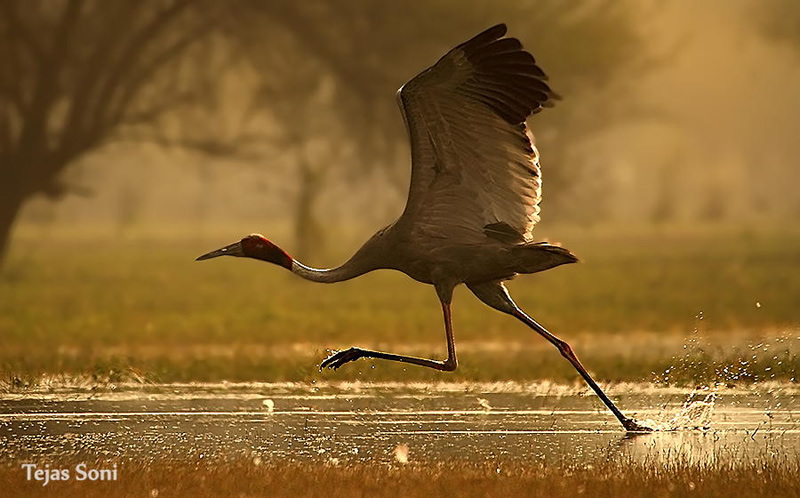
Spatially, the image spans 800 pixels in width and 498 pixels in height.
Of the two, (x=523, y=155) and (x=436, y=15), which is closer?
(x=523, y=155)

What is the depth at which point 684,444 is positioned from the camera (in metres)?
8.95

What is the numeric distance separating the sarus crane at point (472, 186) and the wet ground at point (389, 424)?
0.52 m

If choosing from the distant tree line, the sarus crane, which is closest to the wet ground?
the sarus crane

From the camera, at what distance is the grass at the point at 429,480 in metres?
7.23

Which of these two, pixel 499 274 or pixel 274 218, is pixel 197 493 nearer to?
pixel 499 274

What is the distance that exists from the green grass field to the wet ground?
897 millimetres

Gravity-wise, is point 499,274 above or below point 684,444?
above

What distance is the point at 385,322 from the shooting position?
20.6 metres

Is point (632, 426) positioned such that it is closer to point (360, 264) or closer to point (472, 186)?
point (472, 186)

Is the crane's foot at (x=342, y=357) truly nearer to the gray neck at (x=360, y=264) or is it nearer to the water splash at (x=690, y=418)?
the gray neck at (x=360, y=264)

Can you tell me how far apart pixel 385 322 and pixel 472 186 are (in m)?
11.4

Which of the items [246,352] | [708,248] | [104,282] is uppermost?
[708,248]

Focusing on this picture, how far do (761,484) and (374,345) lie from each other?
957 cm

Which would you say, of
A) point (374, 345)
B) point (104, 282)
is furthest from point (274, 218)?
point (374, 345)
